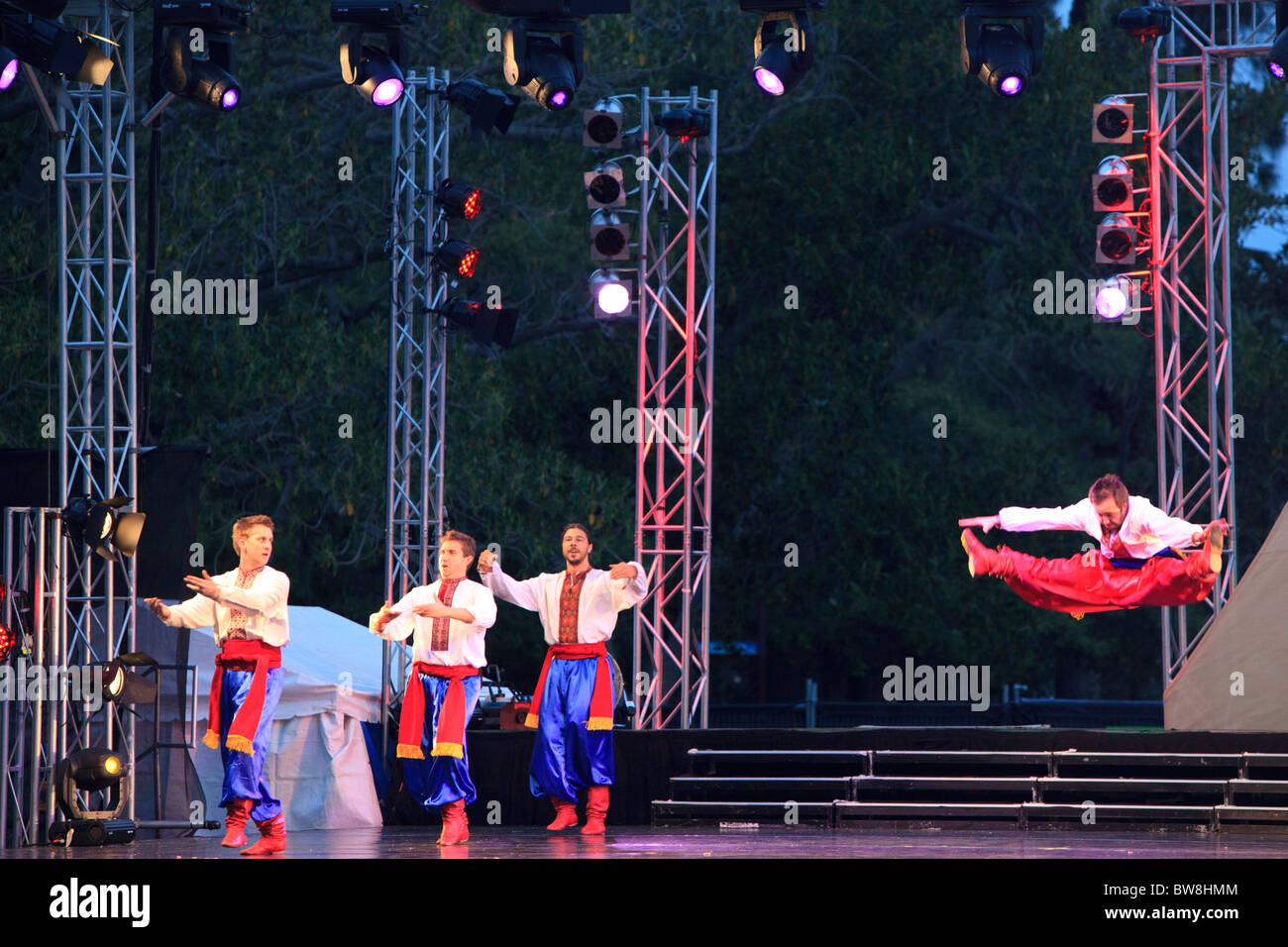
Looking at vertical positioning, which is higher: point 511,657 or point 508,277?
point 508,277

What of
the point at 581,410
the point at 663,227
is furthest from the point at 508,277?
the point at 663,227

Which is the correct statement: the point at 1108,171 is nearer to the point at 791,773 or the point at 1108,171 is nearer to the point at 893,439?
the point at 791,773

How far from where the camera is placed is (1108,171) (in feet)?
36.6

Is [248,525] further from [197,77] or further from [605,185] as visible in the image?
[605,185]

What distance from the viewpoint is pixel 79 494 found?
9.26 metres

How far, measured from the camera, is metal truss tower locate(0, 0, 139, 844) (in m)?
8.43

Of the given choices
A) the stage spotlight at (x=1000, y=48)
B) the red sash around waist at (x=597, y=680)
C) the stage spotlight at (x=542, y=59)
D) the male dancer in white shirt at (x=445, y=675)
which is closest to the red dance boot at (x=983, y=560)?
the red sash around waist at (x=597, y=680)

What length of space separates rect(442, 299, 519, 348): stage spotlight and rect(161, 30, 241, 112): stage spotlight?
224cm

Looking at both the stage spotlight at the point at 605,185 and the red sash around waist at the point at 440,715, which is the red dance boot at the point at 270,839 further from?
the stage spotlight at the point at 605,185

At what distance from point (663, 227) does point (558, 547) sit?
207 inches

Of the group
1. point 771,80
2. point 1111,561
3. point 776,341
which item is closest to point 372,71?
point 771,80

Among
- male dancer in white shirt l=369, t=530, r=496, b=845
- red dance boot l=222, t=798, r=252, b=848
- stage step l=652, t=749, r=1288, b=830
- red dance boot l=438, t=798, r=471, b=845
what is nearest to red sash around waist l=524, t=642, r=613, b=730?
male dancer in white shirt l=369, t=530, r=496, b=845

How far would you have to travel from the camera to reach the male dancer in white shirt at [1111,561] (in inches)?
335
